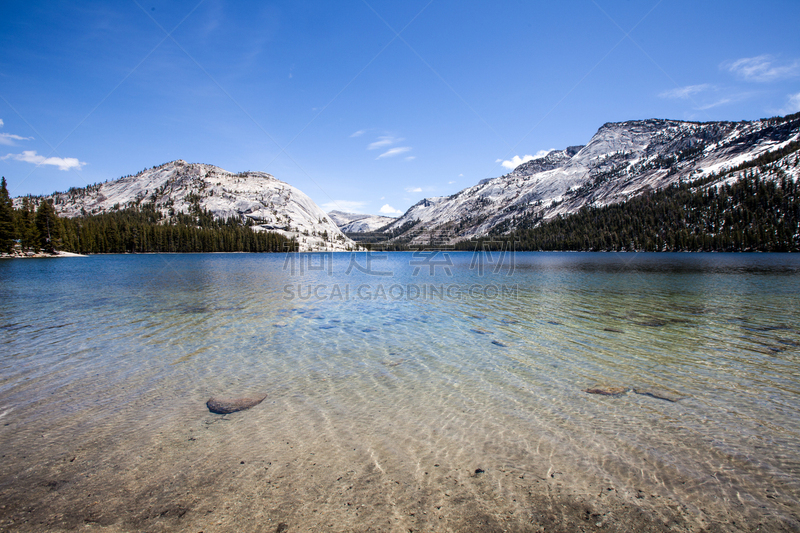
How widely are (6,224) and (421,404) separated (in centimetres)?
12905

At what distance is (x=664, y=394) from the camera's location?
1060 centimetres

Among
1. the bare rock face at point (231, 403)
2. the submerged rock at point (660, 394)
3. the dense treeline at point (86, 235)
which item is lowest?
the bare rock face at point (231, 403)

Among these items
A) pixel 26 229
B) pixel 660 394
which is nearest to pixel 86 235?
pixel 26 229

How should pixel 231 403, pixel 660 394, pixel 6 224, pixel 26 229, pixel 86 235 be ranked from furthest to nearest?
pixel 86 235, pixel 26 229, pixel 6 224, pixel 660 394, pixel 231 403

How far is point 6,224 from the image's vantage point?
89.4 m

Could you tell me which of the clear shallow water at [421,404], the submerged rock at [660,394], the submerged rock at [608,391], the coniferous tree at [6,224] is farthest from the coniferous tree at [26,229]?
the submerged rock at [660,394]

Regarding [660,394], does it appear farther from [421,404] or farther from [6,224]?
[6,224]

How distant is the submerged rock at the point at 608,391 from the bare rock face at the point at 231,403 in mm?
10115

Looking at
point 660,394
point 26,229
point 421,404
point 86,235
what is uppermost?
point 26,229

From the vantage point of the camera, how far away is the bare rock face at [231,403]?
966 centimetres

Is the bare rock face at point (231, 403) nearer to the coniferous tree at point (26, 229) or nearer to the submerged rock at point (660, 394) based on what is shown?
the submerged rock at point (660, 394)

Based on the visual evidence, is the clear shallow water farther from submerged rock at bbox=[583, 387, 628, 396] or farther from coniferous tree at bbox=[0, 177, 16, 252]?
coniferous tree at bbox=[0, 177, 16, 252]

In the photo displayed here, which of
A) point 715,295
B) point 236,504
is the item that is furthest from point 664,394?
point 715,295

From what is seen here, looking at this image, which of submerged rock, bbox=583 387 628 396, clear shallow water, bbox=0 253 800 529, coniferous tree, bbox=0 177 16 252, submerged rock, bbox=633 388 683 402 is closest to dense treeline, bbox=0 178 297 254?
coniferous tree, bbox=0 177 16 252
